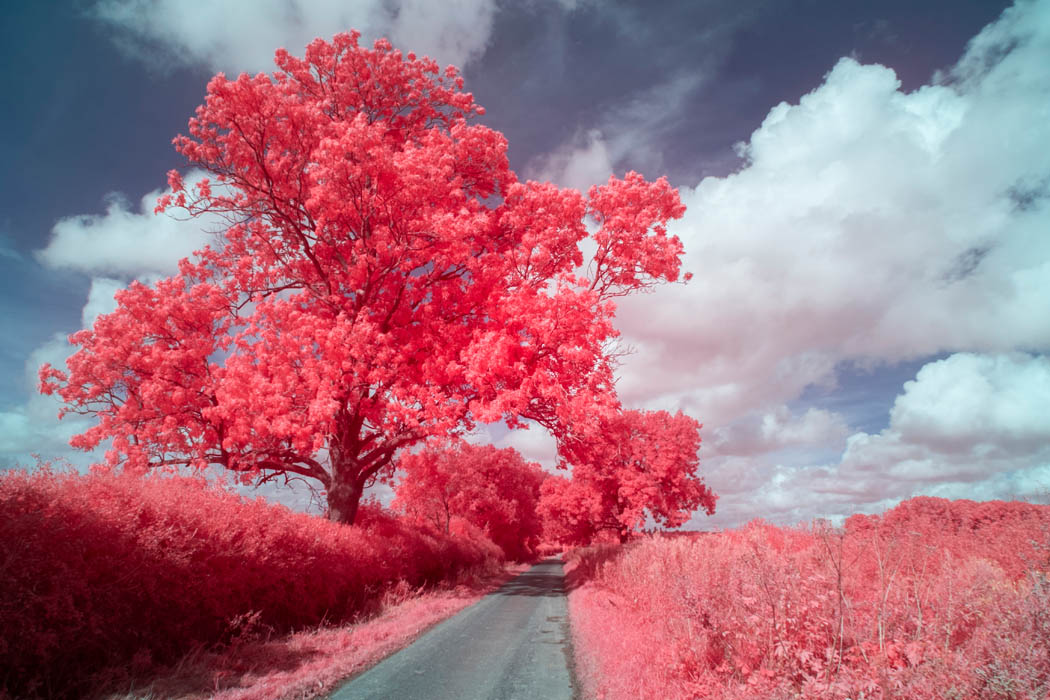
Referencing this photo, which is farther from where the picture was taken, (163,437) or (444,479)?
(444,479)

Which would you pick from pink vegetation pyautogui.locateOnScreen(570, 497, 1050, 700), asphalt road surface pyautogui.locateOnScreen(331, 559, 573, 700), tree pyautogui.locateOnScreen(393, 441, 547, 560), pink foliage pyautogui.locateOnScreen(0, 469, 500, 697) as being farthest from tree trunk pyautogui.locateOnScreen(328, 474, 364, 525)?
pink vegetation pyautogui.locateOnScreen(570, 497, 1050, 700)

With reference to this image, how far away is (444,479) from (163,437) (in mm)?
Result: 25491

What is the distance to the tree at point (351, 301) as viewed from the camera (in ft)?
44.7

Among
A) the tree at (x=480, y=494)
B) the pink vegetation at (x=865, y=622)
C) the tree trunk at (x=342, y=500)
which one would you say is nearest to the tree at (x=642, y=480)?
the tree at (x=480, y=494)

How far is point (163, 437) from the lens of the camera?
1458 cm

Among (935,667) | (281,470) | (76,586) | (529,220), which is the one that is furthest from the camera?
(281,470)

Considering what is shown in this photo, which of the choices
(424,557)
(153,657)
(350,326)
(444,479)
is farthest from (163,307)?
(444,479)

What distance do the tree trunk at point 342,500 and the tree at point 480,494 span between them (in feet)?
26.0

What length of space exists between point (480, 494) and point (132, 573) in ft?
136

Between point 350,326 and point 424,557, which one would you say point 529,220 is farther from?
point 424,557

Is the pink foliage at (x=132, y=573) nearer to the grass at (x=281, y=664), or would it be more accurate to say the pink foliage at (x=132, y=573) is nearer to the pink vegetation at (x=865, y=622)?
the grass at (x=281, y=664)

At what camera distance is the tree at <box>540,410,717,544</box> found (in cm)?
3541

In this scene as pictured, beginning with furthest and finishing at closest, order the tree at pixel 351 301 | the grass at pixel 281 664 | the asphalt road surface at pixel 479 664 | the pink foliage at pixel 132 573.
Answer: the tree at pixel 351 301, the asphalt road surface at pixel 479 664, the grass at pixel 281 664, the pink foliage at pixel 132 573

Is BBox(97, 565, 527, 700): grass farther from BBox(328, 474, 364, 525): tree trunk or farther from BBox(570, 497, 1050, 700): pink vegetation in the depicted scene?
BBox(328, 474, 364, 525): tree trunk
